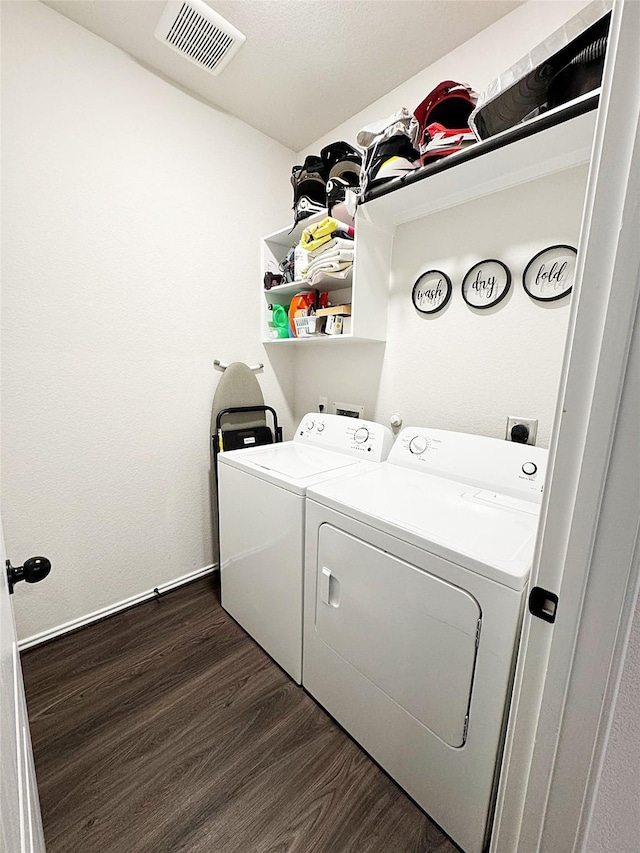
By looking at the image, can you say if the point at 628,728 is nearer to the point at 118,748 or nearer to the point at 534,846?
the point at 534,846

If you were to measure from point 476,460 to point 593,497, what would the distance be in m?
1.00

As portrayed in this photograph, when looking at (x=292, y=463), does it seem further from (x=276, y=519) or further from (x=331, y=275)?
(x=331, y=275)

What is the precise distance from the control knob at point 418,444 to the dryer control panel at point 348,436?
15cm

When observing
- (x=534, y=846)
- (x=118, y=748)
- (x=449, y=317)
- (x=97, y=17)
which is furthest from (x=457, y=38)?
(x=118, y=748)

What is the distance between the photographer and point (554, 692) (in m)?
0.55

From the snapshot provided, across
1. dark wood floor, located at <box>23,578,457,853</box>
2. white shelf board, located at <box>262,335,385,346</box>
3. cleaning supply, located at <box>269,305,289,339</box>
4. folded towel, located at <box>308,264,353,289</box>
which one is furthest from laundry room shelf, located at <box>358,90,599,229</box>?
dark wood floor, located at <box>23,578,457,853</box>

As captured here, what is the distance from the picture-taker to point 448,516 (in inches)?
44.8

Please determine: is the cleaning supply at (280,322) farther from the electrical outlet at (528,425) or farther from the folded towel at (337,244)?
the electrical outlet at (528,425)

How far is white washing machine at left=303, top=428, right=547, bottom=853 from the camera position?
0.90 metres

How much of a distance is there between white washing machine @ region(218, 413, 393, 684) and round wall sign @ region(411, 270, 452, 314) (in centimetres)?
65

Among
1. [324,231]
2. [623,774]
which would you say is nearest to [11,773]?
[623,774]

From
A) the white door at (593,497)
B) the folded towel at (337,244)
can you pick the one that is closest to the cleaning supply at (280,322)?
the folded towel at (337,244)

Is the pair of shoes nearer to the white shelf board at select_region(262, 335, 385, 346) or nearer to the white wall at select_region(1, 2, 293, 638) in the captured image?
the white wall at select_region(1, 2, 293, 638)

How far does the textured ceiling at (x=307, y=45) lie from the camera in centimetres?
145
